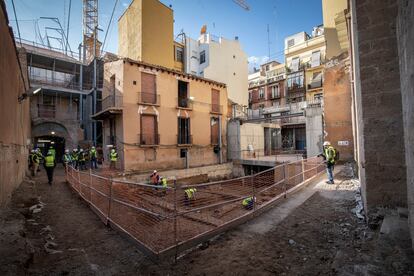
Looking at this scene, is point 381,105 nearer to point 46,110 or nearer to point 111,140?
point 111,140

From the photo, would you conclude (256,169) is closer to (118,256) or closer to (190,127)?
(190,127)

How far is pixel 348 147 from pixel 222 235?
11257 millimetres

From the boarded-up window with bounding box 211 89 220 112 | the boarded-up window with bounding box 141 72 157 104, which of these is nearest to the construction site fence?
the boarded-up window with bounding box 141 72 157 104

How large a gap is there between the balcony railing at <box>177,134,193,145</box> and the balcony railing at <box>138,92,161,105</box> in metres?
3.40

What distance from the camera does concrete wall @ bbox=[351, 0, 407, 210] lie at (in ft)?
12.9

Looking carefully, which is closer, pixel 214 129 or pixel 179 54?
pixel 214 129

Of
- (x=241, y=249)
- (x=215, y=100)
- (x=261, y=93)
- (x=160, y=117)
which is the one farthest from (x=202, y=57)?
(x=241, y=249)

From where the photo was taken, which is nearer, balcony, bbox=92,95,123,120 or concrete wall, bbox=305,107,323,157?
concrete wall, bbox=305,107,323,157

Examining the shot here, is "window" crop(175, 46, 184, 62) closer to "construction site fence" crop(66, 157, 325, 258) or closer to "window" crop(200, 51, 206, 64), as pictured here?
"window" crop(200, 51, 206, 64)

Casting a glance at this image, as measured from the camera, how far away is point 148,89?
15.9m

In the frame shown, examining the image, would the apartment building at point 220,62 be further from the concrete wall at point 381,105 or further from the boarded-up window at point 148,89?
the concrete wall at point 381,105

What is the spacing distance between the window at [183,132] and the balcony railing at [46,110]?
43.0ft

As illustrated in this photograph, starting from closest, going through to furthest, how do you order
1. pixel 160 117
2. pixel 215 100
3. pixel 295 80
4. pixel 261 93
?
pixel 160 117, pixel 215 100, pixel 295 80, pixel 261 93

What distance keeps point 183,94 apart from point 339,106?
38.7 ft
